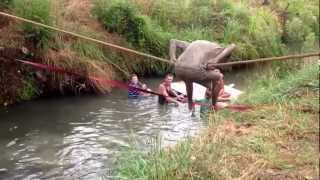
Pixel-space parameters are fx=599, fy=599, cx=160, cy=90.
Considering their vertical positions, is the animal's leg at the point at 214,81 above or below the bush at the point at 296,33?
above

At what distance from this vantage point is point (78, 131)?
11.3 meters

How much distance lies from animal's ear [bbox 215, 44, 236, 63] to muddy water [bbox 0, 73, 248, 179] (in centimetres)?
137

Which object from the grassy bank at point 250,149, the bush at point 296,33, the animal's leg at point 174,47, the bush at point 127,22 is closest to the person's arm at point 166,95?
the bush at point 127,22

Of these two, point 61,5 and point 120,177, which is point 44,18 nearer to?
point 61,5

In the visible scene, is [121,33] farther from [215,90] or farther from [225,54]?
[225,54]

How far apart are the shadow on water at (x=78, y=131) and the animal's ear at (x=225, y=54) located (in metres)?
1.66

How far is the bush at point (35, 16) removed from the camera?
13.6 meters

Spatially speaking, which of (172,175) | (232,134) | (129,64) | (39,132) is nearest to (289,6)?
(129,64)

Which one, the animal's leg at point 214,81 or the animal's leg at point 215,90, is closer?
the animal's leg at point 214,81

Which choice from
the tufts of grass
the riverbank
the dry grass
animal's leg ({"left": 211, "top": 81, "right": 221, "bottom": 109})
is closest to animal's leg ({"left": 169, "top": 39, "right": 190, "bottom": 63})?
animal's leg ({"left": 211, "top": 81, "right": 221, "bottom": 109})

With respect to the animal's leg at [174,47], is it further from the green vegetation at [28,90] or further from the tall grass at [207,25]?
the tall grass at [207,25]

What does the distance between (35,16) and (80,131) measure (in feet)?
11.8

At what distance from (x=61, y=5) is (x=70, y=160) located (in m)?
7.64

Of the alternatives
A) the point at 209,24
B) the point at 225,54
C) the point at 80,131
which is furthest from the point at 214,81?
the point at 209,24
